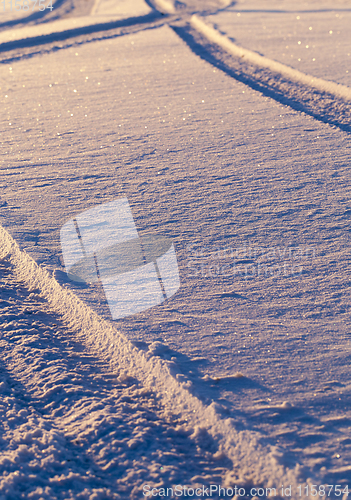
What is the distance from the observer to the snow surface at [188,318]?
1.73 m

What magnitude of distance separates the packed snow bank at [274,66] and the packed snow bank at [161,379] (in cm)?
454

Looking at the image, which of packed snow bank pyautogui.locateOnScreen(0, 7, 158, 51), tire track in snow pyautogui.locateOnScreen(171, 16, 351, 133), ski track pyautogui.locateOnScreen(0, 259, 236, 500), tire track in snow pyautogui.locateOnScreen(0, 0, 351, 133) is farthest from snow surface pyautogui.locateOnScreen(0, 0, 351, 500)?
packed snow bank pyautogui.locateOnScreen(0, 7, 158, 51)

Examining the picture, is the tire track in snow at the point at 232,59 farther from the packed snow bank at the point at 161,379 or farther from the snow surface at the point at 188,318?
the packed snow bank at the point at 161,379

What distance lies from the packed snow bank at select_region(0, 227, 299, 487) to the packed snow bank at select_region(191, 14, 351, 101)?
4.54 meters

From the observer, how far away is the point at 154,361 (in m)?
2.12

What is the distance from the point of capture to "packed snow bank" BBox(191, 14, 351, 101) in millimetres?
5664

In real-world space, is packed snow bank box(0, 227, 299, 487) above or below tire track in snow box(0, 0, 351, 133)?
below

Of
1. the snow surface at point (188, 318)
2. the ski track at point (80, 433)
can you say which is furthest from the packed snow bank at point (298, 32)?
the ski track at point (80, 433)

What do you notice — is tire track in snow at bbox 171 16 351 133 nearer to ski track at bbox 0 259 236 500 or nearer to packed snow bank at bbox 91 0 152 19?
ski track at bbox 0 259 236 500

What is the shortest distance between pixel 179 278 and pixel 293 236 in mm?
903

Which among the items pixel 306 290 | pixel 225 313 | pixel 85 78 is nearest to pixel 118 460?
pixel 225 313

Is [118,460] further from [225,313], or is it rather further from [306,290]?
[306,290]

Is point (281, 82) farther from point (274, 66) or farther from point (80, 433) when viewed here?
point (80, 433)

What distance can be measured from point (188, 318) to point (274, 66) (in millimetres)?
5817
